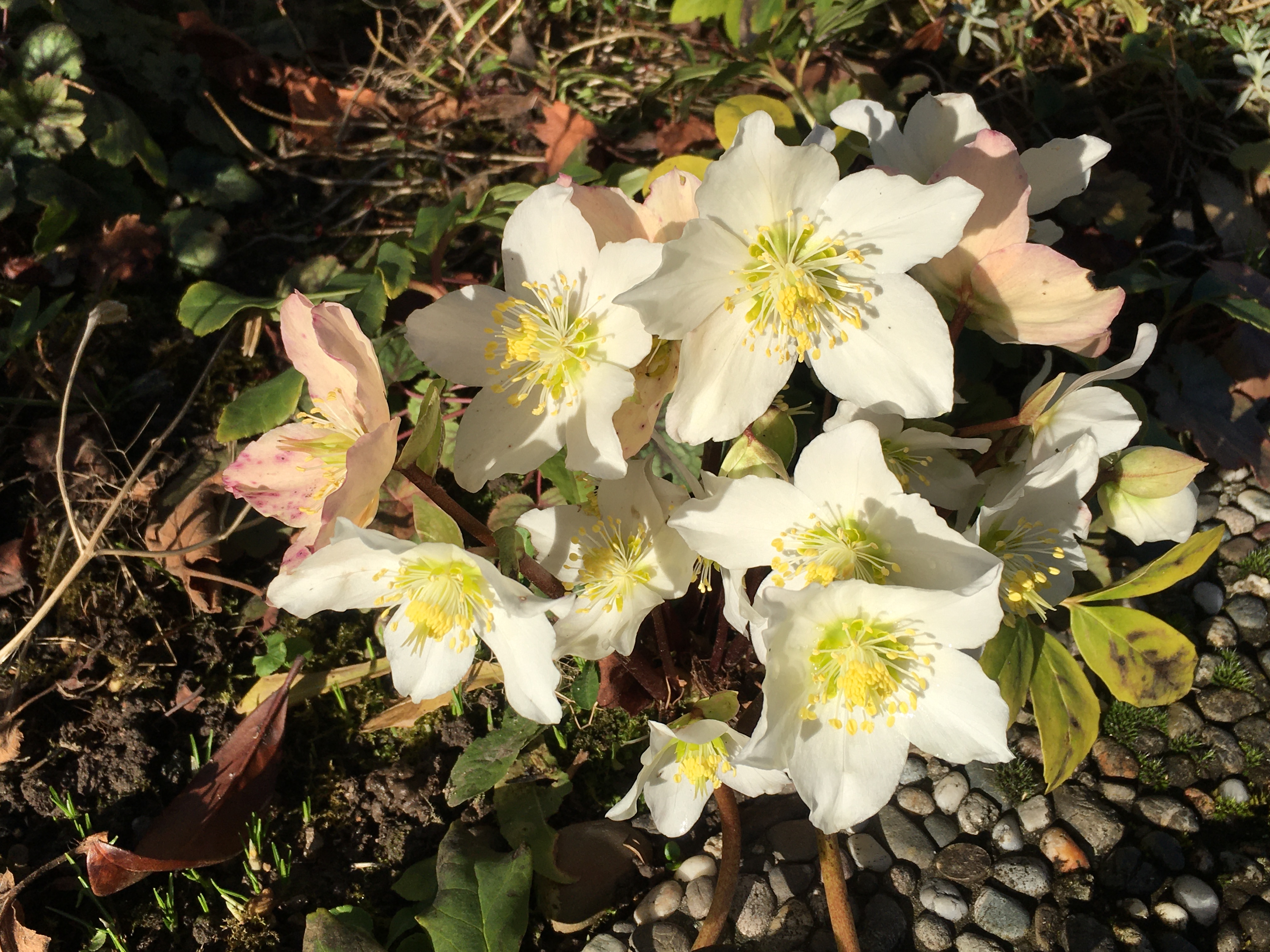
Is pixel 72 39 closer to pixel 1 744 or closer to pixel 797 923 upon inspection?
pixel 1 744

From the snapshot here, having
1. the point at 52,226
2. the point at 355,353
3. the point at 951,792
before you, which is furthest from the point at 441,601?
the point at 52,226

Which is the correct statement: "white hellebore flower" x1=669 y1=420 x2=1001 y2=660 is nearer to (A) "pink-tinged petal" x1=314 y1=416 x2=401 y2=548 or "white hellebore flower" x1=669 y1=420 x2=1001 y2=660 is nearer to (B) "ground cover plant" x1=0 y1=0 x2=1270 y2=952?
(B) "ground cover plant" x1=0 y1=0 x2=1270 y2=952

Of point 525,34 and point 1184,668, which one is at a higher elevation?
point 525,34

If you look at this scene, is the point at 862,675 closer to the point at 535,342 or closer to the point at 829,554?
the point at 829,554

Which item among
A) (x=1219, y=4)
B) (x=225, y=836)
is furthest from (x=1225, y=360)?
(x=225, y=836)

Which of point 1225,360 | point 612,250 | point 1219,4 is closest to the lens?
point 612,250
